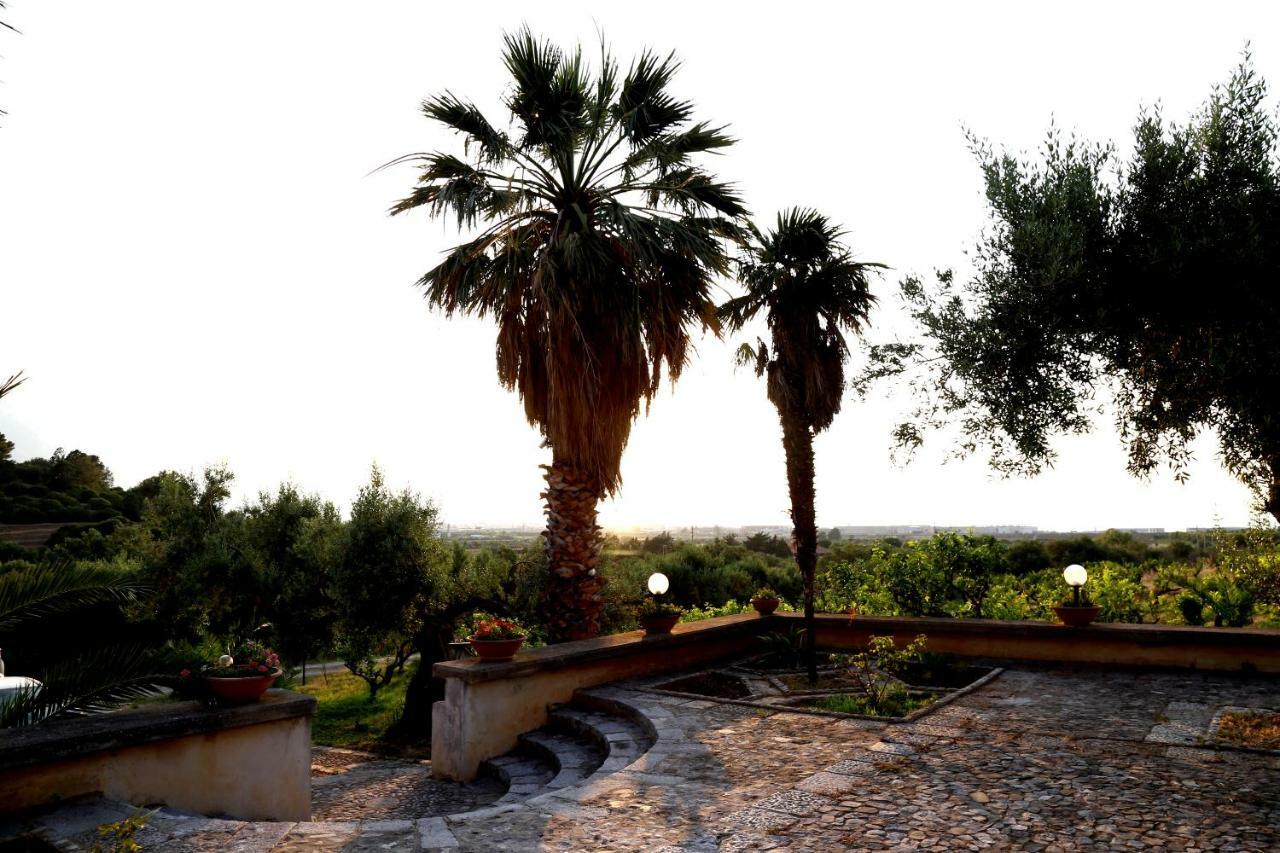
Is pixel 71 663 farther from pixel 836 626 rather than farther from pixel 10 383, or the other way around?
pixel 836 626

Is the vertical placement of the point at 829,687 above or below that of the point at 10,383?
below

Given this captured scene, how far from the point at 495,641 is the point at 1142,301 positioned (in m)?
6.50

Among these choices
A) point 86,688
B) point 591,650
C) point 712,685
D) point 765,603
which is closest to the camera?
point 86,688

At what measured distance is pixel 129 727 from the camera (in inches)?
208

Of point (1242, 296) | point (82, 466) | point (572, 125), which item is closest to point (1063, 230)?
point (1242, 296)

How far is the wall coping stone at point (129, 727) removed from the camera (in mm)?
4828

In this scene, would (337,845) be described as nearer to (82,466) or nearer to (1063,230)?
(1063,230)

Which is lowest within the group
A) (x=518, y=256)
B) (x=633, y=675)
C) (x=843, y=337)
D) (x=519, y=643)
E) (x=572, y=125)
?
(x=633, y=675)

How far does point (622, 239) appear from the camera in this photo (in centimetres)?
966

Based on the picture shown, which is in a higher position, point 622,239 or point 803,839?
point 622,239

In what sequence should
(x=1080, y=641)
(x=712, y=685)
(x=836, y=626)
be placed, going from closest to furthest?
(x=712, y=685)
(x=1080, y=641)
(x=836, y=626)

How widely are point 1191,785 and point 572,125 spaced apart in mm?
8842

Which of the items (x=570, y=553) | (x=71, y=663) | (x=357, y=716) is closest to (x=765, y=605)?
(x=570, y=553)

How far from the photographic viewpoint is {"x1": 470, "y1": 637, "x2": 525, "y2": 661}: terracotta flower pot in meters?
7.89
